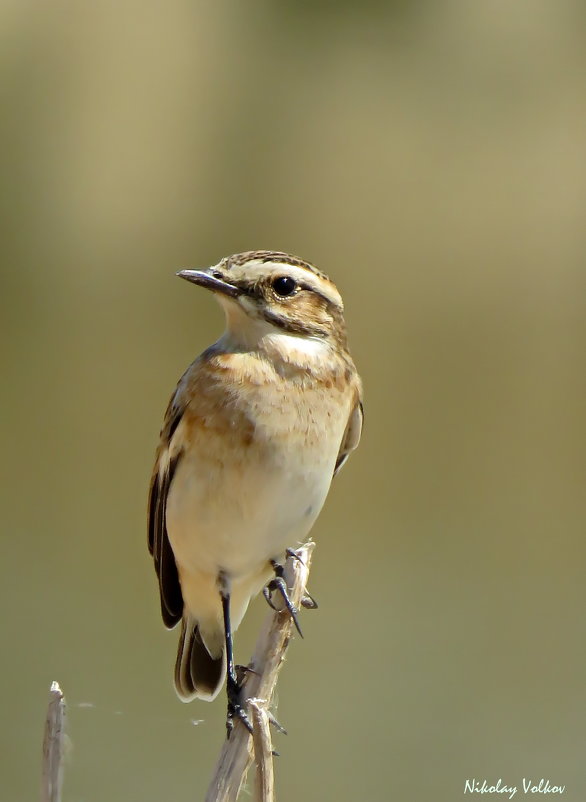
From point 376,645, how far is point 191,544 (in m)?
2.98

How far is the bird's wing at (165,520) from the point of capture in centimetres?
296

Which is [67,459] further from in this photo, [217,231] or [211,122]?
[211,122]

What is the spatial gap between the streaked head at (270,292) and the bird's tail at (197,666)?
0.79m

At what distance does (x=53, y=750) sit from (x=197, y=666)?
105 centimetres

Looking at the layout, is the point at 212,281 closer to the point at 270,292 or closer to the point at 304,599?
the point at 270,292

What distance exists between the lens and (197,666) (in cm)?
312

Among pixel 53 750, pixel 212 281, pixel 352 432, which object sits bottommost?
pixel 53 750

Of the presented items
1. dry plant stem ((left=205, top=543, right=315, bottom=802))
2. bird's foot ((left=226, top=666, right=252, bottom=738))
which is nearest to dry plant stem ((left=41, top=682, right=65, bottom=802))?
dry plant stem ((left=205, top=543, right=315, bottom=802))

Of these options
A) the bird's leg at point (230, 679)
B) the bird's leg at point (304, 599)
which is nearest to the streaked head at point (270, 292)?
the bird's leg at point (304, 599)

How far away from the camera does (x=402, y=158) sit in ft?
23.2

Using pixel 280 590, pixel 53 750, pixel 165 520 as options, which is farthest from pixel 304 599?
pixel 53 750

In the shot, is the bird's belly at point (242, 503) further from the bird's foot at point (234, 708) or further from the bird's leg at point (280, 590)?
the bird's foot at point (234, 708)

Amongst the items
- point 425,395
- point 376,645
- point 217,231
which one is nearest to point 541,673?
point 376,645

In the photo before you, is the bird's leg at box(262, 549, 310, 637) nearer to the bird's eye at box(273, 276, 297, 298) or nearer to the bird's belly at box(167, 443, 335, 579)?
the bird's belly at box(167, 443, 335, 579)
